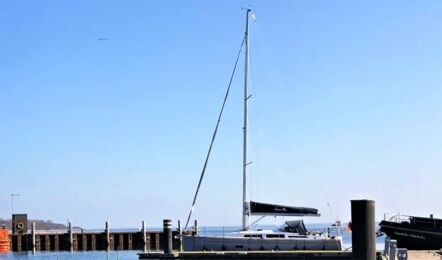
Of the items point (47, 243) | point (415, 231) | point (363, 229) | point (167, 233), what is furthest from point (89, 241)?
point (363, 229)

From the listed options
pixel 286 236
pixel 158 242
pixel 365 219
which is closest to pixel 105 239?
pixel 158 242

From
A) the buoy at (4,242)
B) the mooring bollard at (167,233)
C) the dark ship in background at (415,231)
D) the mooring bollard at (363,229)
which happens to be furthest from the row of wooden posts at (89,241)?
the mooring bollard at (363,229)

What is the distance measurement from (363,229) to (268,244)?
21.3 metres

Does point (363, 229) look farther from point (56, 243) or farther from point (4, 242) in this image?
point (4, 242)

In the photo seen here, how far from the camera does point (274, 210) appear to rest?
122 ft

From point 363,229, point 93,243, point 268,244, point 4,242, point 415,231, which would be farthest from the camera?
point 4,242

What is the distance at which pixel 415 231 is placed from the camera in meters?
36.7

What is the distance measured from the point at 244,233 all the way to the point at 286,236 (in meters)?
1.95

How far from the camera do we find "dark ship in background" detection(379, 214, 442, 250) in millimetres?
35438

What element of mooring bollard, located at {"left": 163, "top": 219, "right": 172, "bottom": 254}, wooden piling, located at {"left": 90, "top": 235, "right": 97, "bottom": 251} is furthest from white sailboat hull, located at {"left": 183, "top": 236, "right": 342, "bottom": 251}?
wooden piling, located at {"left": 90, "top": 235, "right": 97, "bottom": 251}

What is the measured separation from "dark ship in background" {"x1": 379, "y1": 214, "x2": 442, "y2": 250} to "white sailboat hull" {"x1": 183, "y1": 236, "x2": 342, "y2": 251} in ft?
19.7

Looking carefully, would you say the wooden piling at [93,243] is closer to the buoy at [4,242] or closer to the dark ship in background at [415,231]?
the buoy at [4,242]

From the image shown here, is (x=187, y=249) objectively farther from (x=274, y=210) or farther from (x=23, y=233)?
(x=23, y=233)

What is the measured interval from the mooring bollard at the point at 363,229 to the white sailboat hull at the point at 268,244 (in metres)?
20.9
